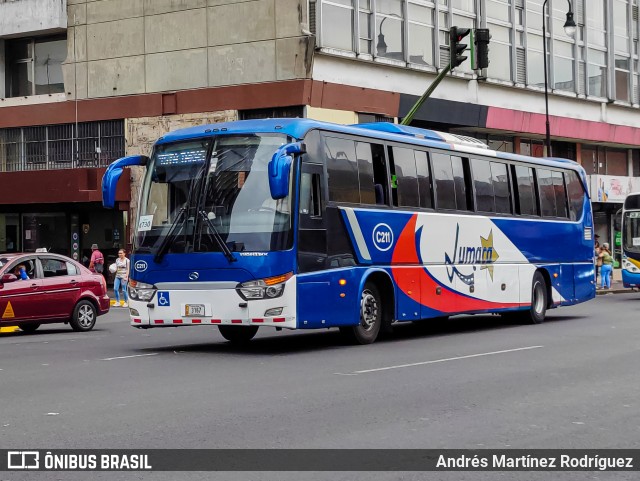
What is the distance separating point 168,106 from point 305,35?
6.48m

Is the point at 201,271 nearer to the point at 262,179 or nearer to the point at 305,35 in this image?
the point at 262,179

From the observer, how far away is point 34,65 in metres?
44.3

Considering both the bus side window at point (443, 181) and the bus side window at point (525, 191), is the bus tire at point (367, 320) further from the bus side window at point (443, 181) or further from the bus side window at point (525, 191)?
the bus side window at point (525, 191)

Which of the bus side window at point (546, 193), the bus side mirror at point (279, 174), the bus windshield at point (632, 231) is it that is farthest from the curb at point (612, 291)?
the bus side mirror at point (279, 174)

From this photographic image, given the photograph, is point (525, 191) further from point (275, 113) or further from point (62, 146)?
point (62, 146)

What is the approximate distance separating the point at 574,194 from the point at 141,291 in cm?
1305

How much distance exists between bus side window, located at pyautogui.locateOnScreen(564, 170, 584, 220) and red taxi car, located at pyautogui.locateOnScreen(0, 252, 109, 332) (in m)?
11.0

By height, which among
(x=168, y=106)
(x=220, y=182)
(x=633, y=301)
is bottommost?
(x=633, y=301)

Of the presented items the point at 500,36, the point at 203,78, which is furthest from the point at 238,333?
the point at 500,36

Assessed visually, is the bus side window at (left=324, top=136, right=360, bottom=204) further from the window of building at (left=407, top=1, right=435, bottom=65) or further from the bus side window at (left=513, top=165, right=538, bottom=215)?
the window of building at (left=407, top=1, right=435, bottom=65)

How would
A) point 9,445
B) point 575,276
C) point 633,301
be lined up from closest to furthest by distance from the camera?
point 9,445 → point 575,276 → point 633,301

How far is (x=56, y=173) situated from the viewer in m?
41.0

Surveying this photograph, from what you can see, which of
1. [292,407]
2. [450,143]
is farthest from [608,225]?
[292,407]

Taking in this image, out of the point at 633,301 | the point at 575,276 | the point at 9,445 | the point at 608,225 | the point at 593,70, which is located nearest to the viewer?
the point at 9,445
